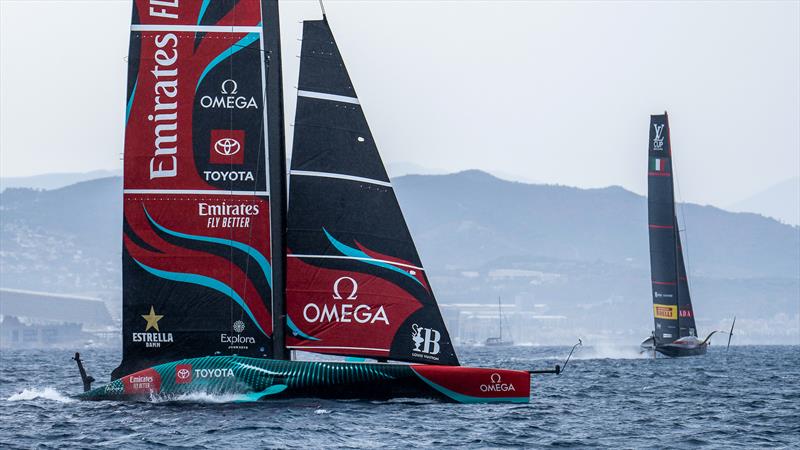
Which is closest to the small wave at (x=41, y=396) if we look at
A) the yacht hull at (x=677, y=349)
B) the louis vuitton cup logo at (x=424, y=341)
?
the louis vuitton cup logo at (x=424, y=341)

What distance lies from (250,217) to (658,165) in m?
50.3

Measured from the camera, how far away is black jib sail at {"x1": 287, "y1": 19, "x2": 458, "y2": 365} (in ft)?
101

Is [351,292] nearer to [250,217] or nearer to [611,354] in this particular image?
[250,217]

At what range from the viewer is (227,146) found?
31.0m

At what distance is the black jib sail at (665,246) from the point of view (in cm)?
7738

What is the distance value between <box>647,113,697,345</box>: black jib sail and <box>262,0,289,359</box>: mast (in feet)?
157

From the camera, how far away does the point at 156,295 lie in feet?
103

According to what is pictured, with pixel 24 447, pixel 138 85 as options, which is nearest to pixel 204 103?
pixel 138 85

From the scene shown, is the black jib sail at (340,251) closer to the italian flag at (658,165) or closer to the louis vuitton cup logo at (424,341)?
the louis vuitton cup logo at (424,341)

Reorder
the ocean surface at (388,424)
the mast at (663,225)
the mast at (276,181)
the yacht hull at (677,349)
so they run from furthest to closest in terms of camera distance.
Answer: the yacht hull at (677,349) → the mast at (663,225) → the mast at (276,181) → the ocean surface at (388,424)

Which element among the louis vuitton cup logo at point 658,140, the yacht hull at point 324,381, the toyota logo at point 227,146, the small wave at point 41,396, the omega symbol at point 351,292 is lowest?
the small wave at point 41,396

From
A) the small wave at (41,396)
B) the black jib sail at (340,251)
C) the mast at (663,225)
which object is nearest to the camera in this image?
the black jib sail at (340,251)

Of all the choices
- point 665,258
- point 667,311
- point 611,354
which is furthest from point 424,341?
point 611,354

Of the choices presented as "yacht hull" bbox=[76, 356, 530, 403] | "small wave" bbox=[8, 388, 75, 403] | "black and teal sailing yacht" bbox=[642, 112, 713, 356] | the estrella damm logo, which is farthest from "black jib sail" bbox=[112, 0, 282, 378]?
the estrella damm logo
